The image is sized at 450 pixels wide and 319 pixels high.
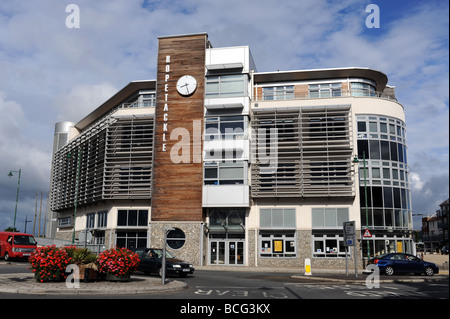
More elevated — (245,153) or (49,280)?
(245,153)

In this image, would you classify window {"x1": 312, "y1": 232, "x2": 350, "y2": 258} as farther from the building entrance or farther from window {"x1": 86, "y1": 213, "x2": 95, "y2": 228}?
window {"x1": 86, "y1": 213, "x2": 95, "y2": 228}

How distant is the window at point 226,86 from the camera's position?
3709 centimetres

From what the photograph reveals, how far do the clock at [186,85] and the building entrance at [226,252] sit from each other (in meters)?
12.6

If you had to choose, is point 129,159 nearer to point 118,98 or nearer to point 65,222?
point 118,98

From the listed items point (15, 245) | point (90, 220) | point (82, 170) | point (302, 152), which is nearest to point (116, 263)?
point (15, 245)

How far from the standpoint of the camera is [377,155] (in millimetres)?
35938

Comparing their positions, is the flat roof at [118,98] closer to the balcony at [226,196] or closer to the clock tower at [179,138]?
the clock tower at [179,138]

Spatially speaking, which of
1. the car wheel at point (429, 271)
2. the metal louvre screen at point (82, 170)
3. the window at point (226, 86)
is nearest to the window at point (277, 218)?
the window at point (226, 86)

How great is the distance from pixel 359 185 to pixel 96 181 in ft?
77.3

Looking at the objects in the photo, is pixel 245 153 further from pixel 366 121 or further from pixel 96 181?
pixel 96 181

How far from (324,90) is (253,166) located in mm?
9652

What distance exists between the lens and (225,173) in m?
35.8

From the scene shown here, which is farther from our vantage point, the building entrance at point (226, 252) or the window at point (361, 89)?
the window at point (361, 89)
